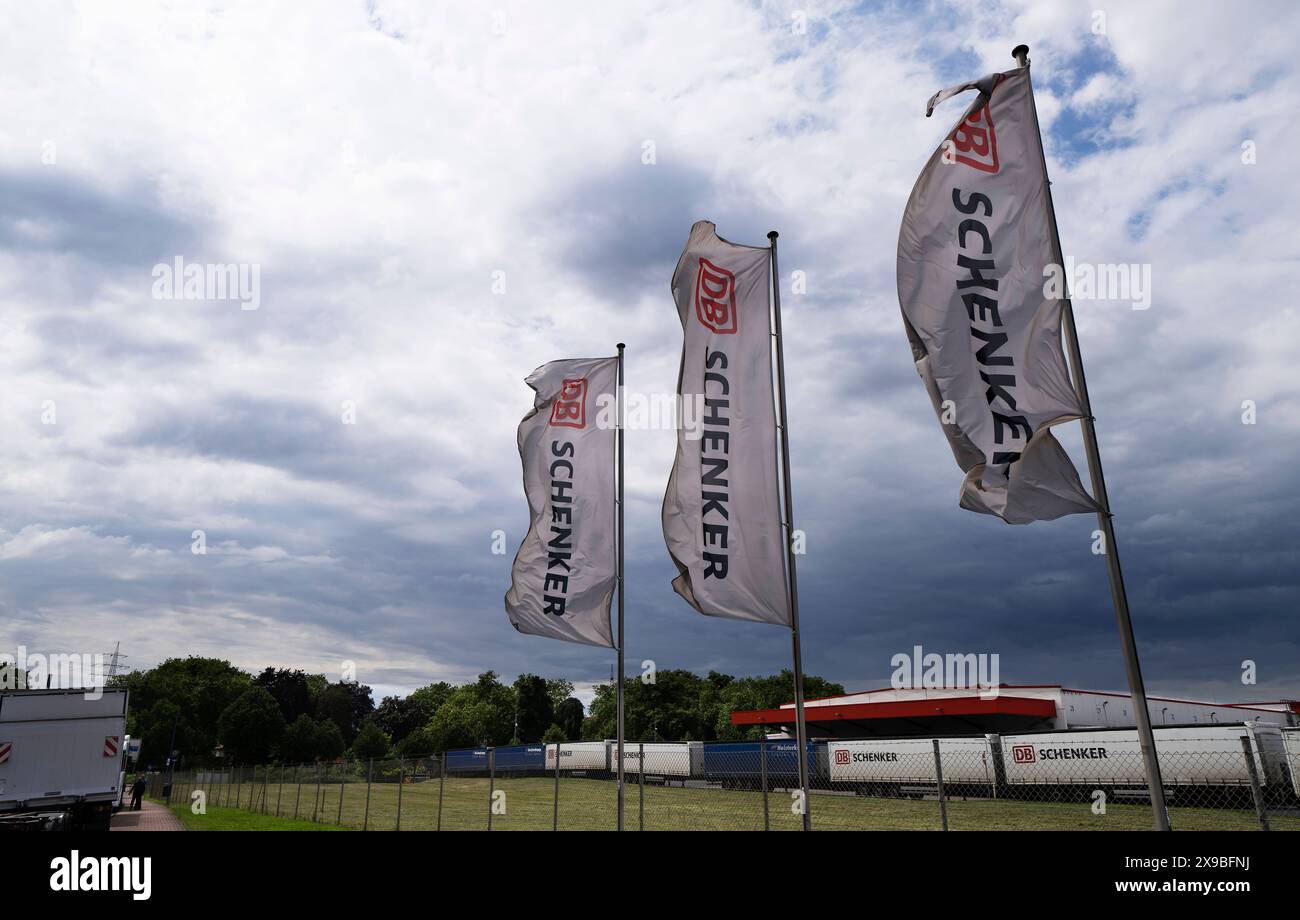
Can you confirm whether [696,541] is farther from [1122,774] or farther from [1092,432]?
[1122,774]

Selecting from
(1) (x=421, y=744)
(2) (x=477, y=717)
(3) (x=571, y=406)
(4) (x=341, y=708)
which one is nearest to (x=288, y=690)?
(4) (x=341, y=708)

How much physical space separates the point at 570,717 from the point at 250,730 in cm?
5402

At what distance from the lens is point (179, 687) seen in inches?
4045

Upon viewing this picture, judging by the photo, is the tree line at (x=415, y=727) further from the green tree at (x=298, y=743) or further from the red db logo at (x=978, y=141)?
the red db logo at (x=978, y=141)

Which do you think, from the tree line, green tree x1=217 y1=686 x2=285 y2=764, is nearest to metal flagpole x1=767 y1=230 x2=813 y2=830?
the tree line

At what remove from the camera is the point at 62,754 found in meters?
19.1

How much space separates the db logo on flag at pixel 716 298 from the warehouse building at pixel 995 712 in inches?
1212

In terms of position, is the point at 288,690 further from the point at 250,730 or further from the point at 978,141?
the point at 978,141

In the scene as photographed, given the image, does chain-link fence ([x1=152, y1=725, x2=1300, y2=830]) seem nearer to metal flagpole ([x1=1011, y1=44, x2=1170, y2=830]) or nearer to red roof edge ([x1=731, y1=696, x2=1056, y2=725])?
red roof edge ([x1=731, y1=696, x2=1056, y2=725])

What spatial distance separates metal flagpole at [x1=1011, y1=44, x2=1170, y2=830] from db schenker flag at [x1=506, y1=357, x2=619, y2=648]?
344 inches

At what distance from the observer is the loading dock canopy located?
1496 inches
